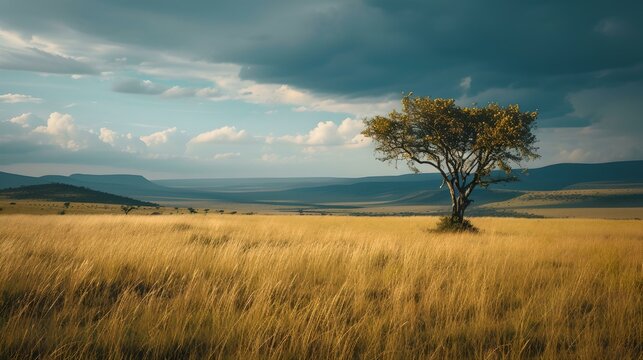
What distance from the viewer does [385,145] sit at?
31.0 m

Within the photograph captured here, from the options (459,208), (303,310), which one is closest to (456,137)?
(459,208)

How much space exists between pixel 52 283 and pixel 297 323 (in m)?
4.48

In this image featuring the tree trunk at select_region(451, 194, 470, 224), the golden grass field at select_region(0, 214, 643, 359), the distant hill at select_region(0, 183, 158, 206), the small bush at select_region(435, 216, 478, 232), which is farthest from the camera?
the distant hill at select_region(0, 183, 158, 206)

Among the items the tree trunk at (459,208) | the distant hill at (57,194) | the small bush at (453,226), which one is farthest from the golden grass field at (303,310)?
the distant hill at (57,194)

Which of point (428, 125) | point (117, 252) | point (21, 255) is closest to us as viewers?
point (21, 255)

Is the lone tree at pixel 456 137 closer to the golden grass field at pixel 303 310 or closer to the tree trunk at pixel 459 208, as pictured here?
the tree trunk at pixel 459 208

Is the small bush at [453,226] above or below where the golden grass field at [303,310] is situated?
below

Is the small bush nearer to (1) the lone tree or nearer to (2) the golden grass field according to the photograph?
(1) the lone tree

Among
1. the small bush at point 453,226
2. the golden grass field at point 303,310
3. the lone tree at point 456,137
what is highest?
the lone tree at point 456,137

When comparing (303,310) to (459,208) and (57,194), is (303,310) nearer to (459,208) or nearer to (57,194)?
(459,208)

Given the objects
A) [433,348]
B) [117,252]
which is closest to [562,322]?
[433,348]

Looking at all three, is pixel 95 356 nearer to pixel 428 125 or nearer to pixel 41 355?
pixel 41 355

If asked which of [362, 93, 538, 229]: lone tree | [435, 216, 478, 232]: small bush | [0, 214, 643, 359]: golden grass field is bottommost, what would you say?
[435, 216, 478, 232]: small bush

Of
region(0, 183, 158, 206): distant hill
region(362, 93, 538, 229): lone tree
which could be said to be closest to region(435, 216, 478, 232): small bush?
region(362, 93, 538, 229): lone tree
